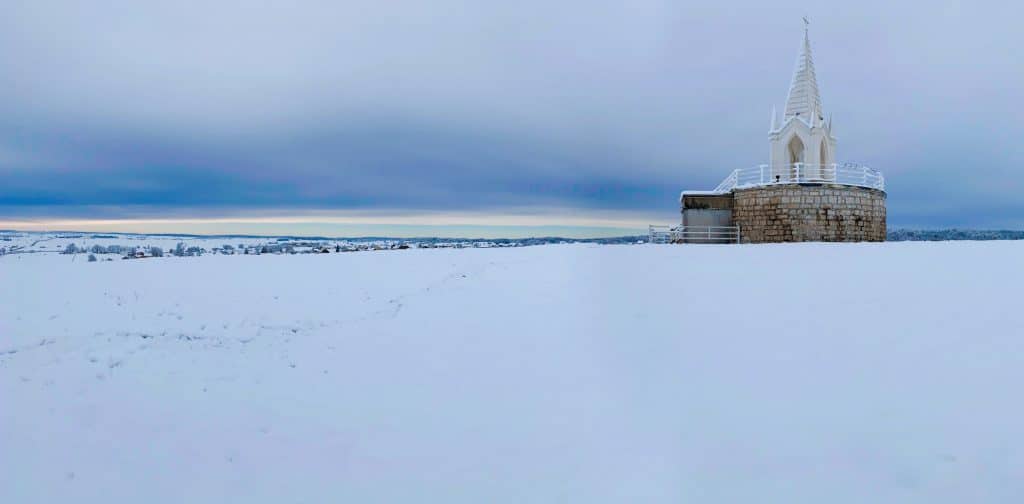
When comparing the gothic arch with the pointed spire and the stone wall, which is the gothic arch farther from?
the stone wall

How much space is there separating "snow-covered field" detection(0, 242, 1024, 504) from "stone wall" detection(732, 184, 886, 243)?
36.5 feet

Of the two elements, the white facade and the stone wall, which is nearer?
the stone wall

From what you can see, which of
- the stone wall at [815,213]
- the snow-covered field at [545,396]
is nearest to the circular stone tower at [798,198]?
the stone wall at [815,213]

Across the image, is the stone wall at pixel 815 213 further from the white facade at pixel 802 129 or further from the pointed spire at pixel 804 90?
the pointed spire at pixel 804 90

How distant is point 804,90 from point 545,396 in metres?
26.0

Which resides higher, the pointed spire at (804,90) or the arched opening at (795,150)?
the pointed spire at (804,90)

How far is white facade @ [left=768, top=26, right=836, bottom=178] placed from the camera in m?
25.5

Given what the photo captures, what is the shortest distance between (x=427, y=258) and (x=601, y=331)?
14313 mm

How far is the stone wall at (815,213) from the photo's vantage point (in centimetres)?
2278

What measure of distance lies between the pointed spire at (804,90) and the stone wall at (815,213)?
5027mm

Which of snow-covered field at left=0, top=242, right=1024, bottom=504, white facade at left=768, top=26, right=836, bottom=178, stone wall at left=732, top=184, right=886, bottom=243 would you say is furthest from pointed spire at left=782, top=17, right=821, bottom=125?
snow-covered field at left=0, top=242, right=1024, bottom=504

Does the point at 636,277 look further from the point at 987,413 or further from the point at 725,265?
the point at 987,413

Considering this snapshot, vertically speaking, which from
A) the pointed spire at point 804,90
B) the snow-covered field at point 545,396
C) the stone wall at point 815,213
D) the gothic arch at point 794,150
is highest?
the pointed spire at point 804,90

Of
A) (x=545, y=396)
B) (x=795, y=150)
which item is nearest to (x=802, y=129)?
(x=795, y=150)
